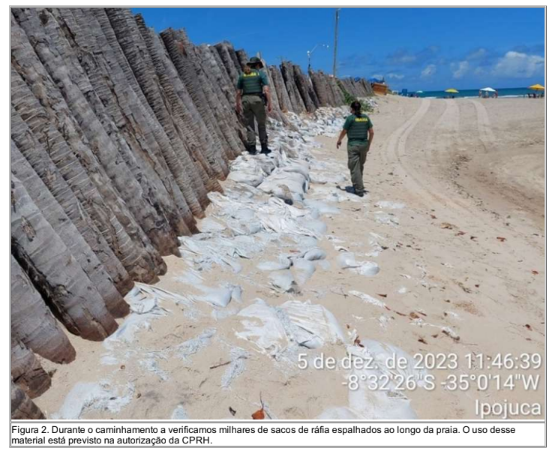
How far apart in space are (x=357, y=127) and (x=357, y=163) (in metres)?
0.62

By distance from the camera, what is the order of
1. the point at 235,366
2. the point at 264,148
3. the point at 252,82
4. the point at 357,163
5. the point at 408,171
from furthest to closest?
the point at 408,171
the point at 264,148
the point at 357,163
the point at 252,82
the point at 235,366

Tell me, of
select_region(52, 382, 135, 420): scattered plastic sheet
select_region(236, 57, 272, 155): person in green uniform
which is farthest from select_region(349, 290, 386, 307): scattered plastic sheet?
select_region(236, 57, 272, 155): person in green uniform

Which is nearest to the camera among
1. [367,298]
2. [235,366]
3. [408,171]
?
[235,366]

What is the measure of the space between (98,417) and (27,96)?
2123 mm

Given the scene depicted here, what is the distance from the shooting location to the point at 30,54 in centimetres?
329

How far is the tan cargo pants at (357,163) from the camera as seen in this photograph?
7918mm

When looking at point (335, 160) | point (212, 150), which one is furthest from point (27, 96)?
point (335, 160)

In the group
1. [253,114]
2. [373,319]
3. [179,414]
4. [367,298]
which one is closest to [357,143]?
[253,114]

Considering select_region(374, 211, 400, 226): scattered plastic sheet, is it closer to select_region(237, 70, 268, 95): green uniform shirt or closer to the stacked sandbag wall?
the stacked sandbag wall

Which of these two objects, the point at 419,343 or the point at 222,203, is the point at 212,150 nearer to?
the point at 222,203

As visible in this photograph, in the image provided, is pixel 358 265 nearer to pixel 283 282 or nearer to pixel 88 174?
pixel 283 282

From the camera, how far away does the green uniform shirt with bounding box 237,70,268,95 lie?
25.6ft

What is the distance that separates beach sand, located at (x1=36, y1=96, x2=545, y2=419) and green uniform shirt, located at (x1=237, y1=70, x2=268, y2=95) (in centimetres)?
196

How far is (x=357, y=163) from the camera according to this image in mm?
7957
